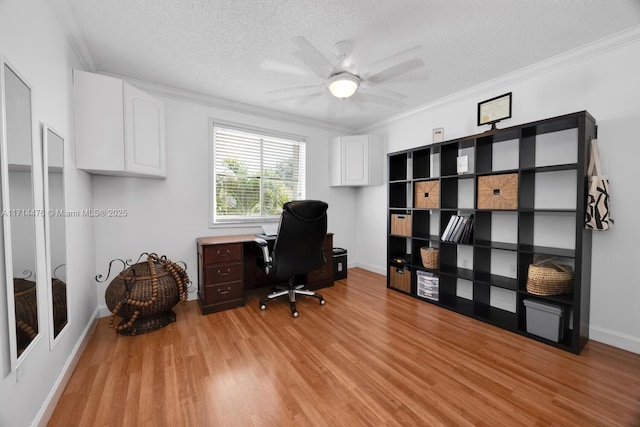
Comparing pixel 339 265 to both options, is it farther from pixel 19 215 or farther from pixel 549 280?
pixel 19 215

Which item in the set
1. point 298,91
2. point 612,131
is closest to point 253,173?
point 298,91

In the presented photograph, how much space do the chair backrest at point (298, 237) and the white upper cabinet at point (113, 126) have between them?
1.53 meters

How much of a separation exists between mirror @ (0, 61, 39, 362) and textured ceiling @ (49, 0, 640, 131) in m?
1.08

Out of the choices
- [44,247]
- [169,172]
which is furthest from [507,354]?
[169,172]

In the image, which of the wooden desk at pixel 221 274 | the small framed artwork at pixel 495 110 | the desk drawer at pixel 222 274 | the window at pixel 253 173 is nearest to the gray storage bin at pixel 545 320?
the small framed artwork at pixel 495 110

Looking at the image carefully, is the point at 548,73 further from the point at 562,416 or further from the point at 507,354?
the point at 562,416

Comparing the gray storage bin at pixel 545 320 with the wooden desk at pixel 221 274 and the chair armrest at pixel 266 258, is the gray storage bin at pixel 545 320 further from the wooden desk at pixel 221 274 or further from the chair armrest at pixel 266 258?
the wooden desk at pixel 221 274

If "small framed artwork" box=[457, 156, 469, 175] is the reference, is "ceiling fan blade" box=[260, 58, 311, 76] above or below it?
above

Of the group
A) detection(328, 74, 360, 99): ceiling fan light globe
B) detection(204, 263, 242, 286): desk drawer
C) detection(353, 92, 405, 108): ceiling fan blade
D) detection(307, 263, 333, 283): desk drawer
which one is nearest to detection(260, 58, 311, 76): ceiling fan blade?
detection(328, 74, 360, 99): ceiling fan light globe

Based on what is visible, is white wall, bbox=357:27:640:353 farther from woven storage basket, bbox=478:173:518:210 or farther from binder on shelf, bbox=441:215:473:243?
binder on shelf, bbox=441:215:473:243

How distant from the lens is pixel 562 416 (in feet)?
4.55

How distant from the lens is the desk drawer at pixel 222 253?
270 centimetres

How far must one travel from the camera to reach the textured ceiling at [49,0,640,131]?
1.73m

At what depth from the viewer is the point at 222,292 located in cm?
280
